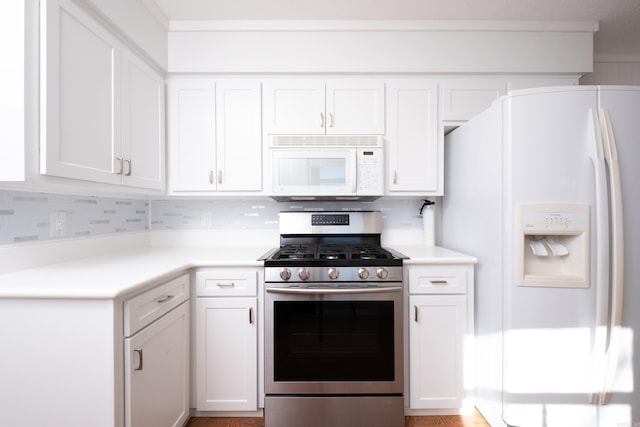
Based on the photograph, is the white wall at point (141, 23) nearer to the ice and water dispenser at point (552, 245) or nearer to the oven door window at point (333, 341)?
the oven door window at point (333, 341)

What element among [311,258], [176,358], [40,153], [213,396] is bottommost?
[213,396]

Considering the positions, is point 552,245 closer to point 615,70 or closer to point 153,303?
point 153,303

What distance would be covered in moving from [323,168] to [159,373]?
145cm

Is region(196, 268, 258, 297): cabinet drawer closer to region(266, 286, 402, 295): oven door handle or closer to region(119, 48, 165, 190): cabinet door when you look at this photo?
region(266, 286, 402, 295): oven door handle

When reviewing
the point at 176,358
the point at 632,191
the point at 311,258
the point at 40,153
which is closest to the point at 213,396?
the point at 176,358

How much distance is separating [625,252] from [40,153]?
255cm

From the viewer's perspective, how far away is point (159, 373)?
149 cm

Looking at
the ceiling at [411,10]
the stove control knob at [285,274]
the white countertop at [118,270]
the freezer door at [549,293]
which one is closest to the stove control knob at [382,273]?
the white countertop at [118,270]

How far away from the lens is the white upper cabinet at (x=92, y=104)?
125 centimetres

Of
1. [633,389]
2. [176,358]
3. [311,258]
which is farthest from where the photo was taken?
[311,258]

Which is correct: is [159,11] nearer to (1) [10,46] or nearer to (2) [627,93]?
(1) [10,46]

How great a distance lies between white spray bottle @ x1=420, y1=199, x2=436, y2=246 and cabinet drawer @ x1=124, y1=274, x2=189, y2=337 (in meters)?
1.70

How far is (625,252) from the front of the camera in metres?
1.52

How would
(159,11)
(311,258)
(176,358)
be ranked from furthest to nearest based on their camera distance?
(159,11), (311,258), (176,358)
